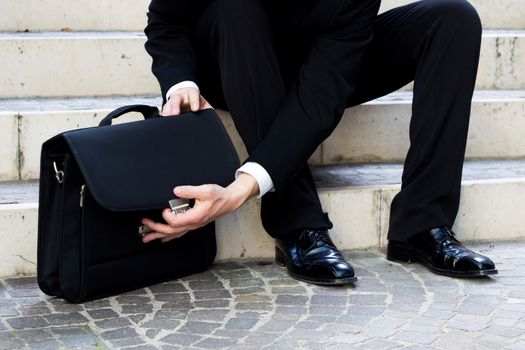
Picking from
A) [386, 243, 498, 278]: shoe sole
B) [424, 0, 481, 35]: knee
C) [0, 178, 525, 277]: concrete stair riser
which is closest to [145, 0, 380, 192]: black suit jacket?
[424, 0, 481, 35]: knee

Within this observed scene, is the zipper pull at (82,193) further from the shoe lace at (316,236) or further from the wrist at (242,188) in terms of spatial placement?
the shoe lace at (316,236)

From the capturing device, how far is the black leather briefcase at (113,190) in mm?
2727

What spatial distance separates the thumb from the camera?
9.11 ft

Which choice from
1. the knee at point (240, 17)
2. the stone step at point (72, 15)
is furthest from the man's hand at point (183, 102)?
the stone step at point (72, 15)

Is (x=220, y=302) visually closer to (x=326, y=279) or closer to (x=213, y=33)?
(x=326, y=279)

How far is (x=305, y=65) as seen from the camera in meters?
3.09

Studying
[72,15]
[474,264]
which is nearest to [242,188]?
[474,264]

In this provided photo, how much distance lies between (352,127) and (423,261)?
776 millimetres

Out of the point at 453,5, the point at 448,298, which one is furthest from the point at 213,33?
the point at 448,298

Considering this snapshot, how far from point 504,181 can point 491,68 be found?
0.98 m

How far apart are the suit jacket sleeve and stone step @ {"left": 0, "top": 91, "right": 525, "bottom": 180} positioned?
446 millimetres

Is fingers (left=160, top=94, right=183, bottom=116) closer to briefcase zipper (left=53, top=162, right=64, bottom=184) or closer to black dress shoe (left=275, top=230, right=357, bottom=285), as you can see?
briefcase zipper (left=53, top=162, right=64, bottom=184)

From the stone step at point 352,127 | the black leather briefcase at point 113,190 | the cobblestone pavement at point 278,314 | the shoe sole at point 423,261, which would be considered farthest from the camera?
the stone step at point 352,127

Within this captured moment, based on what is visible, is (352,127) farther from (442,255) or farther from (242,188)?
(242,188)
